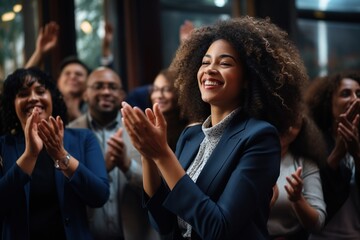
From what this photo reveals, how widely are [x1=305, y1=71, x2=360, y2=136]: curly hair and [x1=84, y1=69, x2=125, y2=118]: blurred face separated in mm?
1151

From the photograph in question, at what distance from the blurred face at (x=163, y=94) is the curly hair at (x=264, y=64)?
1.09 metres

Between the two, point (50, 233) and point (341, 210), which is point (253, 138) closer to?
point (50, 233)

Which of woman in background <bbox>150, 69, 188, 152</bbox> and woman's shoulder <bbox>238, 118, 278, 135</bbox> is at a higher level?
woman's shoulder <bbox>238, 118, 278, 135</bbox>

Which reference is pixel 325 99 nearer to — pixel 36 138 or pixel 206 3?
pixel 36 138

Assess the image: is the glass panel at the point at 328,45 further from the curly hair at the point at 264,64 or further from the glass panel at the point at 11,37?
the curly hair at the point at 264,64

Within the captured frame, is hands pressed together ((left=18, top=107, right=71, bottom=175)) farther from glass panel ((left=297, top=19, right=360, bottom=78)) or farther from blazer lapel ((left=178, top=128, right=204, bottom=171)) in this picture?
glass panel ((left=297, top=19, right=360, bottom=78))

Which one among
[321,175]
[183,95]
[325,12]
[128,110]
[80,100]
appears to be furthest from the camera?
[325,12]

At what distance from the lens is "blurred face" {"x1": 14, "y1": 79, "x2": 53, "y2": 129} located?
243 cm

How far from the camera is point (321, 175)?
2.65m

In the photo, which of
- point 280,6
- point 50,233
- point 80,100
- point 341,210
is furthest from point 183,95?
point 280,6

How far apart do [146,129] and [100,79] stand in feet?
5.77

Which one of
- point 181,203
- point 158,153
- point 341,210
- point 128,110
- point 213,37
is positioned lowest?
point 341,210

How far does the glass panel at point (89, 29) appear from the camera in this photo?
4562 mm

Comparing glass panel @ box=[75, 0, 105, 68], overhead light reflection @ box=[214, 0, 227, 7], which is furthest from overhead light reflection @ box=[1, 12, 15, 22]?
overhead light reflection @ box=[214, 0, 227, 7]
